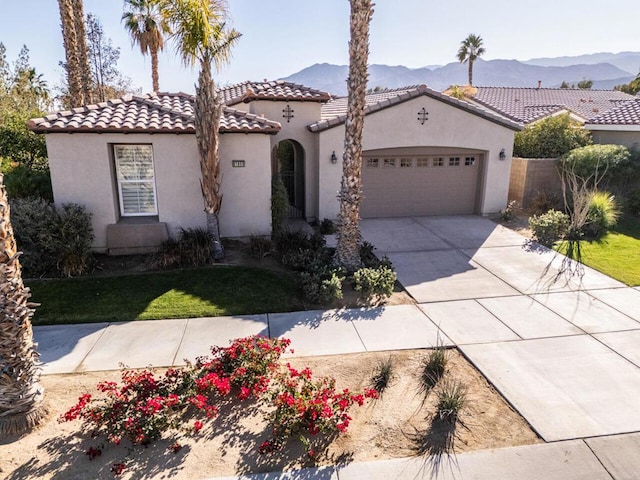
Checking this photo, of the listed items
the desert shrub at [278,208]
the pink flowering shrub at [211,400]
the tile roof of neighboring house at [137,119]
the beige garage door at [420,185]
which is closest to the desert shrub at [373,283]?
the pink flowering shrub at [211,400]

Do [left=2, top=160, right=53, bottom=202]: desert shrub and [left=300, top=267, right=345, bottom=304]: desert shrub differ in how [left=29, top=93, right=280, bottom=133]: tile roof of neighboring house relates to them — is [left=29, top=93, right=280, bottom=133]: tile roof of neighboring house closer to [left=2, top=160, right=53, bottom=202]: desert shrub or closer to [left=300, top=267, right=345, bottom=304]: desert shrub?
[left=2, top=160, right=53, bottom=202]: desert shrub

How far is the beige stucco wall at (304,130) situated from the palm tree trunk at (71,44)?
6785mm

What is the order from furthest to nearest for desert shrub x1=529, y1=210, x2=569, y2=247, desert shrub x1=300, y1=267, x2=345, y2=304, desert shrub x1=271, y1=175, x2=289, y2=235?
desert shrub x1=529, y1=210, x2=569, y2=247, desert shrub x1=271, y1=175, x2=289, y2=235, desert shrub x1=300, y1=267, x2=345, y2=304

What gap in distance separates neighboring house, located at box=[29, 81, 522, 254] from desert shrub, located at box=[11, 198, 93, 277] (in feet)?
3.06

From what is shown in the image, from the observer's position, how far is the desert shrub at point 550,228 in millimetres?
13719

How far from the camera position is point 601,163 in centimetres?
1609

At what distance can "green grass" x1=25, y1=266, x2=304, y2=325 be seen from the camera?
8898mm

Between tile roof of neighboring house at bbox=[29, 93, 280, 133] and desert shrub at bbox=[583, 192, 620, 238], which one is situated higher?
tile roof of neighboring house at bbox=[29, 93, 280, 133]

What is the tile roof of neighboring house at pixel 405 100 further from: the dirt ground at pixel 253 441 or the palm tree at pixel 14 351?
the palm tree at pixel 14 351

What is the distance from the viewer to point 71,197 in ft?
37.9

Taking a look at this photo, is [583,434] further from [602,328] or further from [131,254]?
[131,254]

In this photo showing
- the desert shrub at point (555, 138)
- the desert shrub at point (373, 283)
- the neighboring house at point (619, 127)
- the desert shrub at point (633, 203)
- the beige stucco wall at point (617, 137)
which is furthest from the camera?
the desert shrub at point (555, 138)

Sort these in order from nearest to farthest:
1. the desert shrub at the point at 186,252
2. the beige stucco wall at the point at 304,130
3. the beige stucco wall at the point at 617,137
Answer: the desert shrub at the point at 186,252
the beige stucco wall at the point at 304,130
the beige stucco wall at the point at 617,137

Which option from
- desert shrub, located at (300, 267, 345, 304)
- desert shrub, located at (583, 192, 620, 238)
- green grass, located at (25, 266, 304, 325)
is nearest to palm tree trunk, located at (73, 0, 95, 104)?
green grass, located at (25, 266, 304, 325)
